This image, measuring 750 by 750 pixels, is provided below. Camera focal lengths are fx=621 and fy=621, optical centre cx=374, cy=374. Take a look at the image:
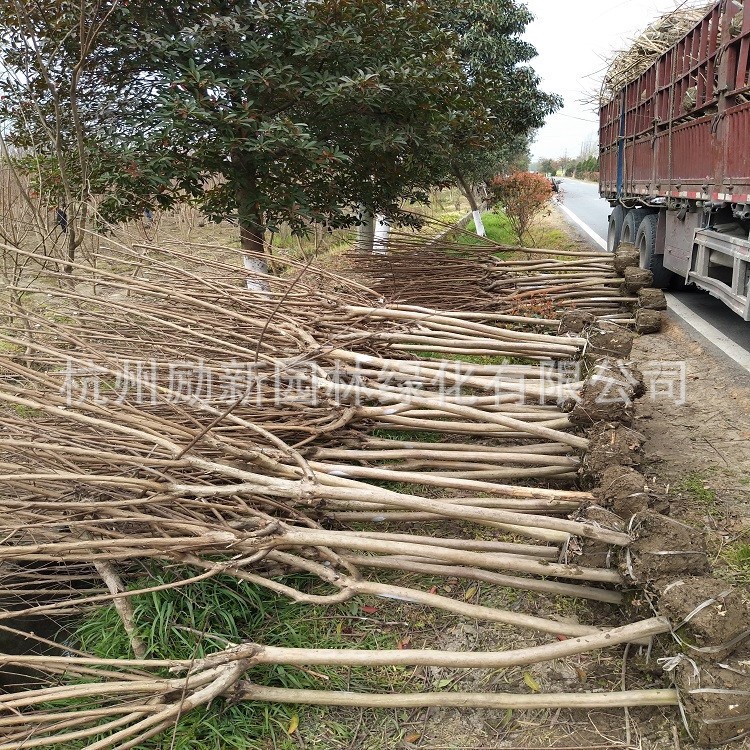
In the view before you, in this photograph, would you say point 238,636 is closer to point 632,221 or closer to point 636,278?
point 636,278

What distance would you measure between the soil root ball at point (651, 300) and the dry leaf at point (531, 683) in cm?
405

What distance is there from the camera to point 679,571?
2.02m

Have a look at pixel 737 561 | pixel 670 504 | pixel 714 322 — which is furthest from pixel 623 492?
pixel 714 322

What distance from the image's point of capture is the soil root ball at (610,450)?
8.58 ft

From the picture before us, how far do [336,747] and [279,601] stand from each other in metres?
0.70

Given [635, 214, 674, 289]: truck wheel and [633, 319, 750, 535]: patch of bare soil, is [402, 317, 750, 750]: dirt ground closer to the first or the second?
[633, 319, 750, 535]: patch of bare soil

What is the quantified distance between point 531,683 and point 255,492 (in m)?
1.23

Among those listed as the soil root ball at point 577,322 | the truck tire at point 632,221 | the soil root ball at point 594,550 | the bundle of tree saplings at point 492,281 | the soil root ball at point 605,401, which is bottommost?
the soil root ball at point 594,550

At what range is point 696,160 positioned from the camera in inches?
224

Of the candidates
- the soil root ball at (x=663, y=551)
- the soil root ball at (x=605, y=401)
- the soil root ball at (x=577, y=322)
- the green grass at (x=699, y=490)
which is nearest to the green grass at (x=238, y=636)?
the soil root ball at (x=663, y=551)

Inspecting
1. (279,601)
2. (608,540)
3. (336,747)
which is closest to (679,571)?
(608,540)

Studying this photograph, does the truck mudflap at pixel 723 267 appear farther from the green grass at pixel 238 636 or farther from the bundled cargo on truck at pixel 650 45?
the green grass at pixel 238 636

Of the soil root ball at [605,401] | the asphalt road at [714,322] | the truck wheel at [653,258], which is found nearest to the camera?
the soil root ball at [605,401]

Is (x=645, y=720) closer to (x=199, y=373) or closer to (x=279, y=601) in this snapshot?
(x=279, y=601)
